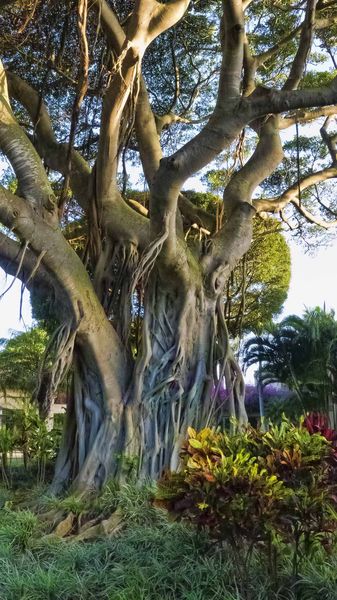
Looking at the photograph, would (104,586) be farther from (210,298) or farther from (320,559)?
(210,298)

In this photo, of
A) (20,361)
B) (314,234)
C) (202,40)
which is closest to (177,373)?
(202,40)

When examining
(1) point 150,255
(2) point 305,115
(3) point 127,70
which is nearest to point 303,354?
(2) point 305,115

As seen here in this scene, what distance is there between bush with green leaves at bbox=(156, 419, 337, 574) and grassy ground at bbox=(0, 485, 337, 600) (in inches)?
5.8

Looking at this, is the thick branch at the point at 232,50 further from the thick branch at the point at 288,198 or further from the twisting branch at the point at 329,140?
the twisting branch at the point at 329,140

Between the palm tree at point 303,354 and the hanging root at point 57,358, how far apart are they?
400 inches

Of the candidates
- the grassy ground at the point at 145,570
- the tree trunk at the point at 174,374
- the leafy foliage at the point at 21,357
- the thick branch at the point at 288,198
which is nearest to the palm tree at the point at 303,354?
the thick branch at the point at 288,198

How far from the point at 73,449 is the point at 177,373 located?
141cm

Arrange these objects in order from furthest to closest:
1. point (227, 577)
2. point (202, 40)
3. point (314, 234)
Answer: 1. point (314, 234)
2. point (202, 40)
3. point (227, 577)

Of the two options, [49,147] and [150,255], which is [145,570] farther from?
[49,147]

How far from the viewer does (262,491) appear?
12.4 ft

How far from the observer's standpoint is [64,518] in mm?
5930

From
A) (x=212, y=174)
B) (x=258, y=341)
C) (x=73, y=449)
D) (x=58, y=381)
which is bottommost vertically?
(x=73, y=449)

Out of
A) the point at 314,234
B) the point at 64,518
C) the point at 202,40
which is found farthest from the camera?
the point at 314,234

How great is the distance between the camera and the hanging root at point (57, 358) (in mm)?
6645
